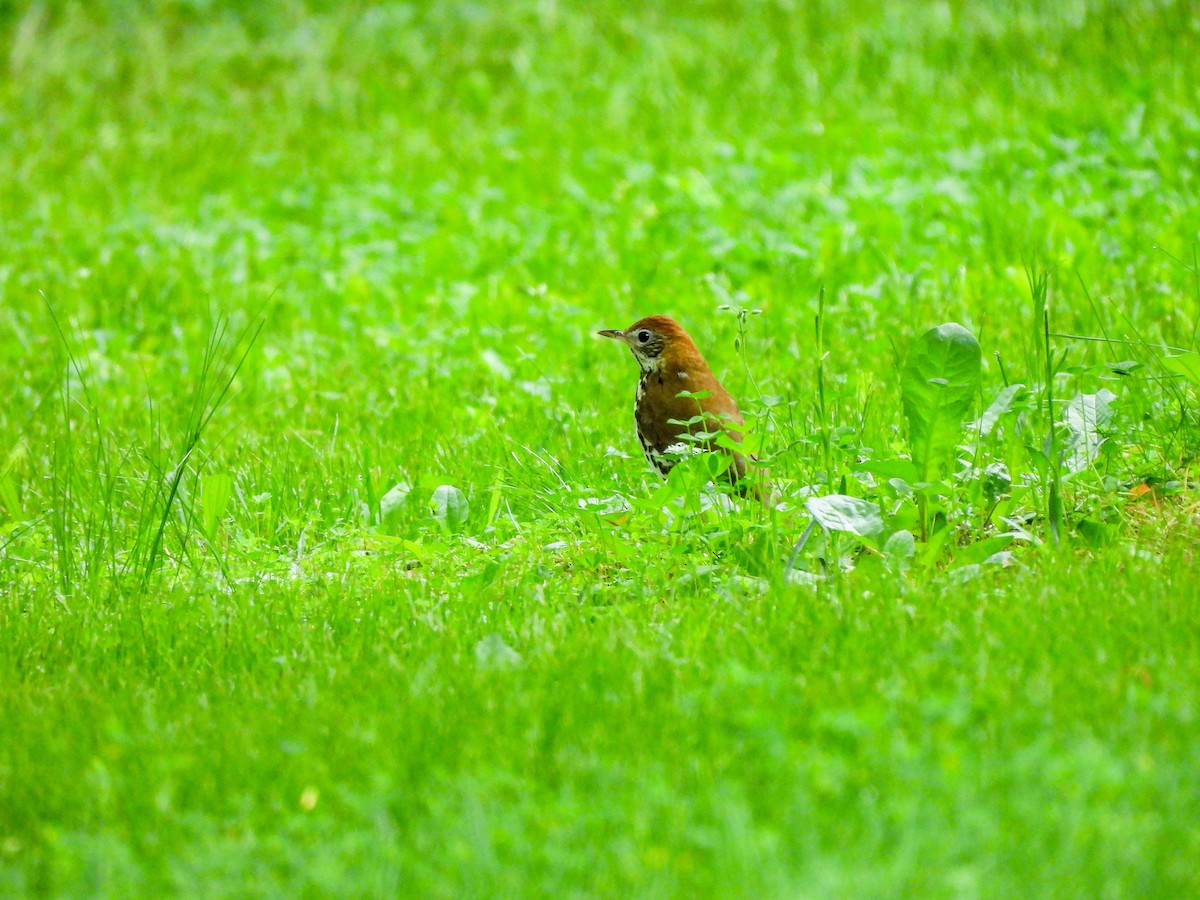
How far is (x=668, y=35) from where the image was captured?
1155 cm

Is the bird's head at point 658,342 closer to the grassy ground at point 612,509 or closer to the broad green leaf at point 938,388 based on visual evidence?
Answer: the grassy ground at point 612,509

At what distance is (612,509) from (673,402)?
18.4 inches

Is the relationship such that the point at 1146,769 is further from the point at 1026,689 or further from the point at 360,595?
the point at 360,595

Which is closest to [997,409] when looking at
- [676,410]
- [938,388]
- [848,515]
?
[938,388]

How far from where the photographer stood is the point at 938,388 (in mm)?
3984

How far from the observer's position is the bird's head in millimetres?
4688

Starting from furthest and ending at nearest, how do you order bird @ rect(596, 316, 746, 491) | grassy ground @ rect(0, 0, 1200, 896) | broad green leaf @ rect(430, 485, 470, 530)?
broad green leaf @ rect(430, 485, 470, 530)
bird @ rect(596, 316, 746, 491)
grassy ground @ rect(0, 0, 1200, 896)

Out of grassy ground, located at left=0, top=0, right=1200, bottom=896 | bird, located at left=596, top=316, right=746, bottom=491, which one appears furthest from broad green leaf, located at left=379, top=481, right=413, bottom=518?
bird, located at left=596, top=316, right=746, bottom=491

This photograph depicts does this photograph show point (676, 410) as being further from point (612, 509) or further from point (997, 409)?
point (997, 409)

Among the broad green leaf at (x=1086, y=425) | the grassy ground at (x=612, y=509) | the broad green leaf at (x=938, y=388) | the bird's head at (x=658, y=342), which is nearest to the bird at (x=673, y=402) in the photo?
the bird's head at (x=658, y=342)

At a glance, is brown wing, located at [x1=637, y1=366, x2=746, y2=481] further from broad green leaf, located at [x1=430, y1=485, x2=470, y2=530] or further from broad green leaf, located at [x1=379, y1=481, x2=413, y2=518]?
broad green leaf, located at [x1=379, y1=481, x2=413, y2=518]

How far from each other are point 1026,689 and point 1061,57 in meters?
7.93

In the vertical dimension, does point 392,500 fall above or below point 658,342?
below

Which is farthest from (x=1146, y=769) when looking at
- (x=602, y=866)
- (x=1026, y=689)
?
(x=602, y=866)
